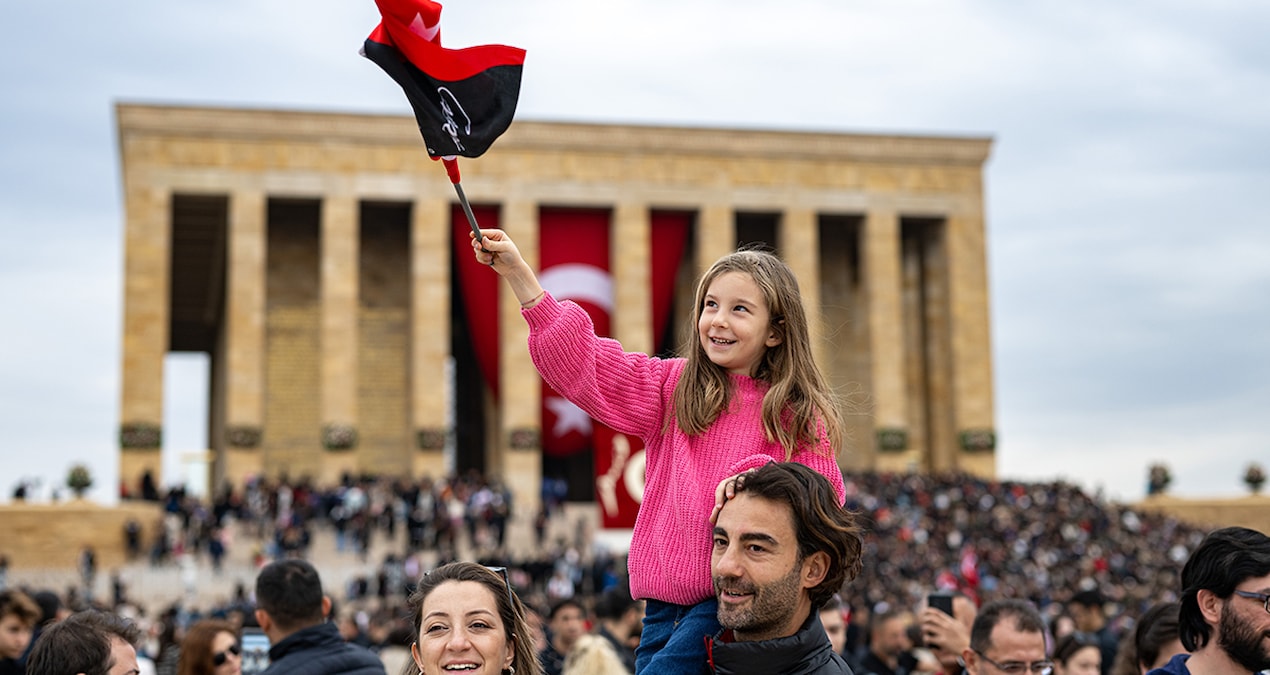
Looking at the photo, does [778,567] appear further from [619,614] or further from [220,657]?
[619,614]

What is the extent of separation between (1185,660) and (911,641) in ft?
15.5

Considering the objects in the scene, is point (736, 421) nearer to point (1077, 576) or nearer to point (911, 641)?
point (911, 641)

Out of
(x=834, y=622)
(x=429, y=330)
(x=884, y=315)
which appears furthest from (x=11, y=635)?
(x=884, y=315)

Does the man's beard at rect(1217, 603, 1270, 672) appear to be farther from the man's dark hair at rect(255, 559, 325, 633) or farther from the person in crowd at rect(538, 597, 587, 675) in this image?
the person in crowd at rect(538, 597, 587, 675)

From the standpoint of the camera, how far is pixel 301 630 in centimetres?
601

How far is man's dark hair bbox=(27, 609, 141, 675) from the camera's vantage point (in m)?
4.95

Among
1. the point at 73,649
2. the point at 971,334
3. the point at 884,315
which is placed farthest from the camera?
the point at 971,334

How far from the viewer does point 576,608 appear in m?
9.67

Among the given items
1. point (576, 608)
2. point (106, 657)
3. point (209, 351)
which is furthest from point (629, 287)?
point (106, 657)

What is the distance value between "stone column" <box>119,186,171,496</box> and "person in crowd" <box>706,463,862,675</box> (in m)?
38.1

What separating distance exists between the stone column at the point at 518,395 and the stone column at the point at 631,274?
247 centimetres

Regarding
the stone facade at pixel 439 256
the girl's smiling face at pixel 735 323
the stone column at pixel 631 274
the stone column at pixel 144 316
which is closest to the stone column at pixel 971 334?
the stone facade at pixel 439 256

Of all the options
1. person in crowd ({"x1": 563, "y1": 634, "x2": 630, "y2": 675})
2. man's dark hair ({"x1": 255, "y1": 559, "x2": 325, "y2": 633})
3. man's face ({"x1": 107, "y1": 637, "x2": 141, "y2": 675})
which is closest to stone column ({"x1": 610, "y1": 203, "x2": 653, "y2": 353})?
person in crowd ({"x1": 563, "y1": 634, "x2": 630, "y2": 675})

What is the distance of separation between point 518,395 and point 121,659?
1438 inches
